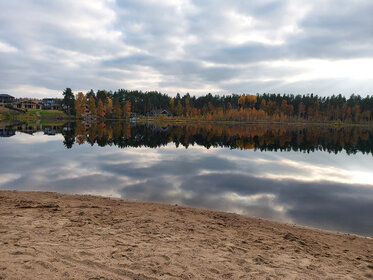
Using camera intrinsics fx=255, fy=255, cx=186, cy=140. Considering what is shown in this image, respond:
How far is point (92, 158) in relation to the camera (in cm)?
2584

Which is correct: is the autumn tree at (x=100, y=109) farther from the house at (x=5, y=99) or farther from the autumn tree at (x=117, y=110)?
the house at (x=5, y=99)

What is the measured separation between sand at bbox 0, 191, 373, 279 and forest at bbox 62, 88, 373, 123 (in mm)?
138268

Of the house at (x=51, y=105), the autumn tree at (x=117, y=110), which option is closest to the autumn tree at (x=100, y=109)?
the autumn tree at (x=117, y=110)

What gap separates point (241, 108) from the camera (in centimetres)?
16225

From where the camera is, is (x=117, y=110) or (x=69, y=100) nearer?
(x=69, y=100)

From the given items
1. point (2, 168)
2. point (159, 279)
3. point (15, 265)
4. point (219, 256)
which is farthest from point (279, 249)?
point (2, 168)

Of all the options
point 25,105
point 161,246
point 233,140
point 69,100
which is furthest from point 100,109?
point 161,246

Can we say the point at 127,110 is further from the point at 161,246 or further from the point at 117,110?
the point at 161,246

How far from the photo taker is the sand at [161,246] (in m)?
5.75

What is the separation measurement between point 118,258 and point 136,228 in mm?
2333

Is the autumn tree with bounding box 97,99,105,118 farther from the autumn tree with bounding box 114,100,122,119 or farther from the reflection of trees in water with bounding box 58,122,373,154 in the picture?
the reflection of trees in water with bounding box 58,122,373,154

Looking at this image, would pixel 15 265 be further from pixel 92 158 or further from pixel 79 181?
pixel 92 158

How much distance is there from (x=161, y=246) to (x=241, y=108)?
161 metres

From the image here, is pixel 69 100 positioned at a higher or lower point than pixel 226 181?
higher
